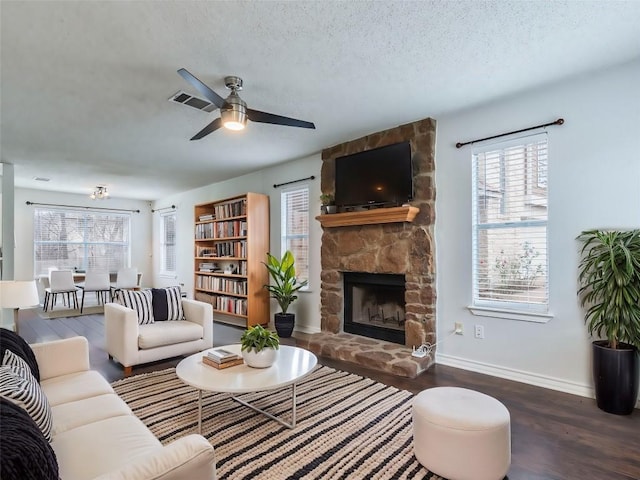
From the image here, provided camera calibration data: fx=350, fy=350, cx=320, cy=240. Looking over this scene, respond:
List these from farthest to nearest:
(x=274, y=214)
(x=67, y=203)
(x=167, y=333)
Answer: (x=67, y=203), (x=274, y=214), (x=167, y=333)

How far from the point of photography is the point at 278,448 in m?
2.00

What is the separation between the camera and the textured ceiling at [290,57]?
1.96 m

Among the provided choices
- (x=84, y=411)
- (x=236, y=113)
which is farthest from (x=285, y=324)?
(x=84, y=411)

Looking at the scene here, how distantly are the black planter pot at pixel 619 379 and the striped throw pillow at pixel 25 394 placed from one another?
3.21m

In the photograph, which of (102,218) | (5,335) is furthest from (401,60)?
(102,218)

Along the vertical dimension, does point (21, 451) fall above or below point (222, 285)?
above

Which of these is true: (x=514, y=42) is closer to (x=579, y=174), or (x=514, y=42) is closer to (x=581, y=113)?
(x=581, y=113)

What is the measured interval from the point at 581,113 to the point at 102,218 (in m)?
8.91

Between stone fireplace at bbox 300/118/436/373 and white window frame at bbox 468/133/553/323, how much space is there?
1.29ft

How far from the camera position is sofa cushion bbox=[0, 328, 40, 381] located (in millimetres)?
1782

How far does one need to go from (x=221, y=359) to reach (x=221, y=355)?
0.22ft

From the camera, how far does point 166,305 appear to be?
3.81 metres

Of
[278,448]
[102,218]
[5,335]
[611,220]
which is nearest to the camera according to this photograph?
[5,335]

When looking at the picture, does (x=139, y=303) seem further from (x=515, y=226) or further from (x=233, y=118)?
(x=515, y=226)
